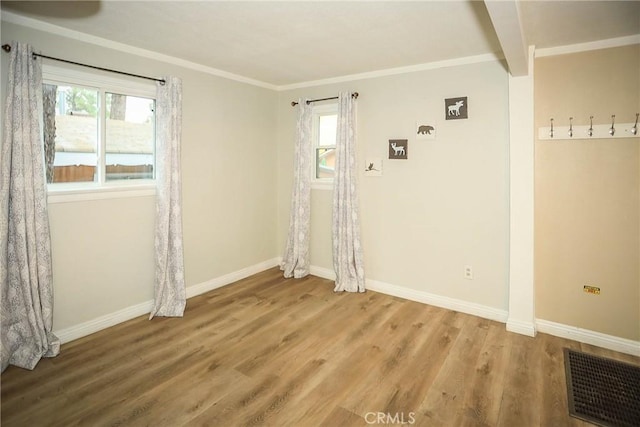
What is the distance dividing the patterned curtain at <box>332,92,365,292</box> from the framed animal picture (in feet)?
3.37

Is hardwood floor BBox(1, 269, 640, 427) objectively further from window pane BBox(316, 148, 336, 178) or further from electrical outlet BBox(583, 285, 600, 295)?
window pane BBox(316, 148, 336, 178)

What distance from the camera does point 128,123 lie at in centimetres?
325

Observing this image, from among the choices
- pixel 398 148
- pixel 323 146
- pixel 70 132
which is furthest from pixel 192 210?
pixel 398 148

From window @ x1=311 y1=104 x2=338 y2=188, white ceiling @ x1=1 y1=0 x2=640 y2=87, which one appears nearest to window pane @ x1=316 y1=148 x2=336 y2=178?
window @ x1=311 y1=104 x2=338 y2=188

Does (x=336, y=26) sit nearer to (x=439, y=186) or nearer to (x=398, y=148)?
(x=398, y=148)

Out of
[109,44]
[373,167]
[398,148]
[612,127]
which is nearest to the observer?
[612,127]

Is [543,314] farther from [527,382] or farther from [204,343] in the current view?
[204,343]

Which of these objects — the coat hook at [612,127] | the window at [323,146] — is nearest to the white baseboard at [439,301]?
the window at [323,146]

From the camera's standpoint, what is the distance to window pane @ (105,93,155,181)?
3133 millimetres

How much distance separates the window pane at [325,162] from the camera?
449cm

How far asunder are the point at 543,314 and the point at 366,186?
211cm

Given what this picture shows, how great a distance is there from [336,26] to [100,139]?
2.21 metres

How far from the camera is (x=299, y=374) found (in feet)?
8.07

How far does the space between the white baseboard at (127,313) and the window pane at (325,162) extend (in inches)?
59.8
